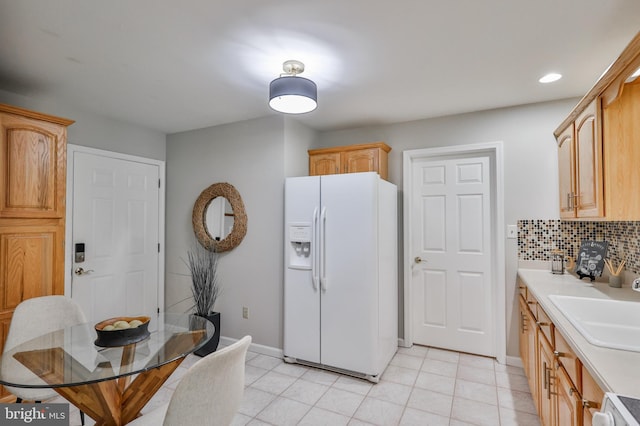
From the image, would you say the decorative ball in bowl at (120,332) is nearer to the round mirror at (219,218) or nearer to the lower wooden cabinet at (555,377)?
the round mirror at (219,218)

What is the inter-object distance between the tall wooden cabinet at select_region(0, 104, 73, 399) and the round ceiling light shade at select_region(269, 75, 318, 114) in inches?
67.6

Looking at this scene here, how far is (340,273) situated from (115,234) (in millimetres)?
2419

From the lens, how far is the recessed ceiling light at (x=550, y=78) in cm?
243

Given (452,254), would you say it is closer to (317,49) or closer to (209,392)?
(317,49)

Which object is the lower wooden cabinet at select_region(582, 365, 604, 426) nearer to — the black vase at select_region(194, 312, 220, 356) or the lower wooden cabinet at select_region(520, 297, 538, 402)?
the lower wooden cabinet at select_region(520, 297, 538, 402)

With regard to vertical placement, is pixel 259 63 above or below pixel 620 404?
above

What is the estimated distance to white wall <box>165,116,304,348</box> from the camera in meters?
3.38

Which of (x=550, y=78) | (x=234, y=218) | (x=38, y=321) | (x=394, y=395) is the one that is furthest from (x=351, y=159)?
(x=38, y=321)

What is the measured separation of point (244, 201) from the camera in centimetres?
358

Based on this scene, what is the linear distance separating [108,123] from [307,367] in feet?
10.3

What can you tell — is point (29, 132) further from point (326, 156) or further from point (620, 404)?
point (620, 404)

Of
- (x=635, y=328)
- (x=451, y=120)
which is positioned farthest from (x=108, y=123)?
(x=635, y=328)

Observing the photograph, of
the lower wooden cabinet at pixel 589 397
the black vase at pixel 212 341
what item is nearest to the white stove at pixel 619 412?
the lower wooden cabinet at pixel 589 397

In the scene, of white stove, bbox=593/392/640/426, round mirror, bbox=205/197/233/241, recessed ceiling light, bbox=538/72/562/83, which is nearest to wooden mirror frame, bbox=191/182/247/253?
round mirror, bbox=205/197/233/241
